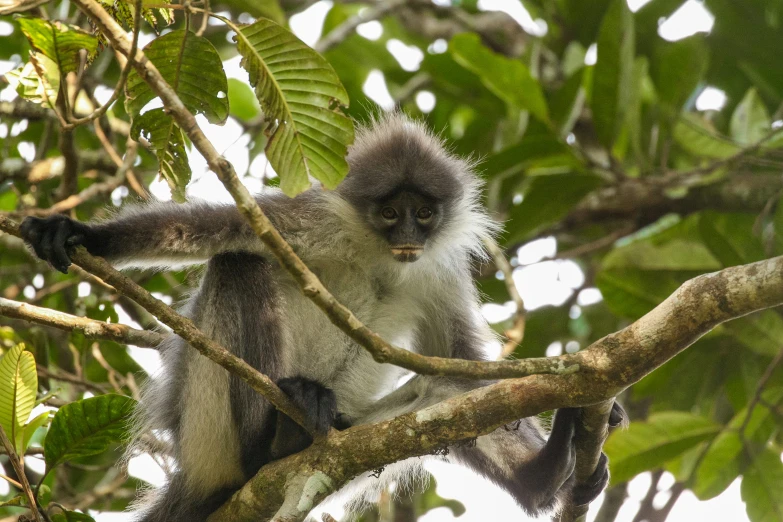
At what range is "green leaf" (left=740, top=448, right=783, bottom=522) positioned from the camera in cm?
592

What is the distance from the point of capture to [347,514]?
19.1 ft

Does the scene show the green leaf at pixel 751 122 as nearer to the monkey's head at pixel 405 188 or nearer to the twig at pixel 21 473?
the monkey's head at pixel 405 188

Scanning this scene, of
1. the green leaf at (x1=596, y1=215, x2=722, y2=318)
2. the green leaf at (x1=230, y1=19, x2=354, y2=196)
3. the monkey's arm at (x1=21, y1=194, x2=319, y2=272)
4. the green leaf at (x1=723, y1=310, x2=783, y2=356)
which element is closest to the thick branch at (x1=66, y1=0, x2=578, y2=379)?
the green leaf at (x1=230, y1=19, x2=354, y2=196)

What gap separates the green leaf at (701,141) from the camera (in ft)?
22.2

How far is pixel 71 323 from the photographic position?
4.21m

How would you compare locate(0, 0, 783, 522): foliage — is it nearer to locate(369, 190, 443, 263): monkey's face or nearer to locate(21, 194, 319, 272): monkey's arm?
locate(21, 194, 319, 272): monkey's arm

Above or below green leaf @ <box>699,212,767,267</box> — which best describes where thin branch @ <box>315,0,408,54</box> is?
above

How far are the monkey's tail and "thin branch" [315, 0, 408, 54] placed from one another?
3.78m

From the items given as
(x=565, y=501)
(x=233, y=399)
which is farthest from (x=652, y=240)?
(x=233, y=399)

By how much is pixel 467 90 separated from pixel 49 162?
342 cm

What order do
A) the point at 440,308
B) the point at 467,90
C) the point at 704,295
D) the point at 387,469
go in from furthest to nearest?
the point at 467,90 < the point at 440,308 < the point at 387,469 < the point at 704,295

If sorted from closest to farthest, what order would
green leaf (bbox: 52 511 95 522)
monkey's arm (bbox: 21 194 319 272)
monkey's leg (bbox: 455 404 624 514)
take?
green leaf (bbox: 52 511 95 522) → monkey's arm (bbox: 21 194 319 272) → monkey's leg (bbox: 455 404 624 514)

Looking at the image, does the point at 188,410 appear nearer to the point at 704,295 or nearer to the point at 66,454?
the point at 66,454

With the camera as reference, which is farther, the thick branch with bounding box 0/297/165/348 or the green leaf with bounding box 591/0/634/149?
the green leaf with bounding box 591/0/634/149
